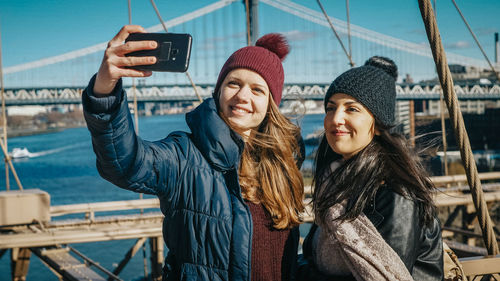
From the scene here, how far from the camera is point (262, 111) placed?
4.36ft

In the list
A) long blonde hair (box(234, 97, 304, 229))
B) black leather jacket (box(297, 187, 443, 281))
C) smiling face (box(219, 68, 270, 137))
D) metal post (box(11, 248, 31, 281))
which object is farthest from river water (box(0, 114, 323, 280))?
black leather jacket (box(297, 187, 443, 281))

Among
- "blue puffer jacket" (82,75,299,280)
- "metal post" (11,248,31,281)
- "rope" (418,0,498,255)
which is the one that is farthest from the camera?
"metal post" (11,248,31,281)

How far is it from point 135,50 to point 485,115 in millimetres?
30250

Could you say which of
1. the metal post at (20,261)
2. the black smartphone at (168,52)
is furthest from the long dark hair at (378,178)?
the metal post at (20,261)

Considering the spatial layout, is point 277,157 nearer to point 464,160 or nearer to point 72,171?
point 464,160

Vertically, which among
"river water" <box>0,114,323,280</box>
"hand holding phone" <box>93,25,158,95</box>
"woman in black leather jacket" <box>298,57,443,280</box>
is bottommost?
"river water" <box>0,114,323,280</box>

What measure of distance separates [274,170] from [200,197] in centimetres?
32

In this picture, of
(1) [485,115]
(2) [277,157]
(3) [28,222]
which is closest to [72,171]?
(1) [485,115]

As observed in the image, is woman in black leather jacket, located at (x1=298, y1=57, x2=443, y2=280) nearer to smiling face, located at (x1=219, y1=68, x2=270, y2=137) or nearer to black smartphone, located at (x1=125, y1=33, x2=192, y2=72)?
smiling face, located at (x1=219, y1=68, x2=270, y2=137)

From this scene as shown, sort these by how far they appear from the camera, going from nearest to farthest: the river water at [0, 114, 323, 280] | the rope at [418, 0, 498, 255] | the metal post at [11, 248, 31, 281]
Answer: the rope at [418, 0, 498, 255] → the metal post at [11, 248, 31, 281] → the river water at [0, 114, 323, 280]

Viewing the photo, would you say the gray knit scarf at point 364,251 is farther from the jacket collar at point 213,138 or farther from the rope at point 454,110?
the rope at point 454,110

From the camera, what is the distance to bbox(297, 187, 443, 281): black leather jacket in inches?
37.8

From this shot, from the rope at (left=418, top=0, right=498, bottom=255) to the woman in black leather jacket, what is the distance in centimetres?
12

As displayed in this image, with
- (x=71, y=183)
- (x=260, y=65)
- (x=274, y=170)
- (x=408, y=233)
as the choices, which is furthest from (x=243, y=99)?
(x=71, y=183)
